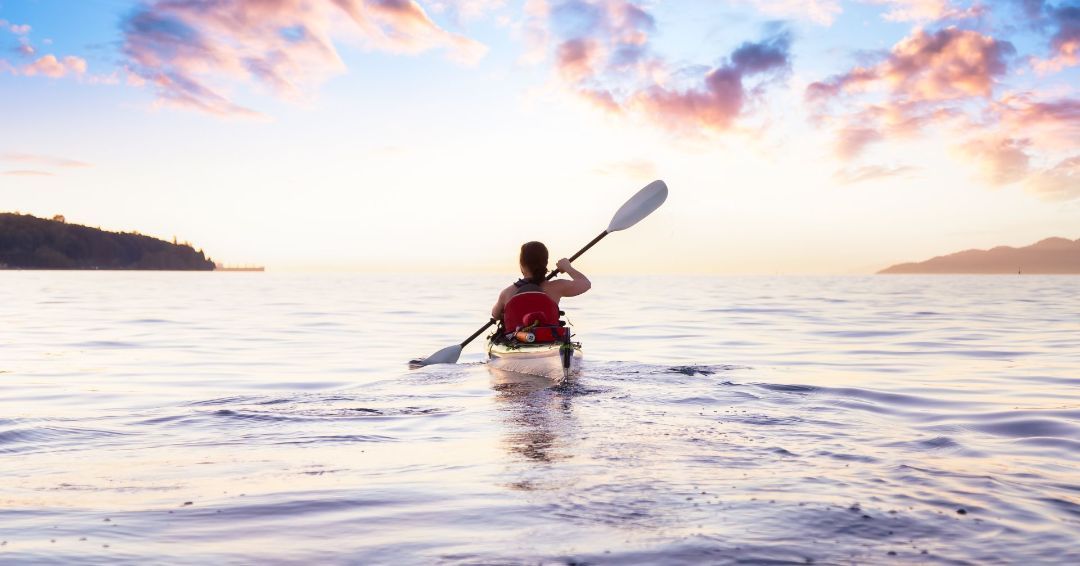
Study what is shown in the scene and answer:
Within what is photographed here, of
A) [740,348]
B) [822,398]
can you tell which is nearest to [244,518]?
[822,398]

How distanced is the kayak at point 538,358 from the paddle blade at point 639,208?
4.83 metres

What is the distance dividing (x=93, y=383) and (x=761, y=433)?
34.0ft

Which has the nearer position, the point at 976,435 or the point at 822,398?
the point at 976,435

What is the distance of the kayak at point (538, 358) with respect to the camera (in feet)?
34.1

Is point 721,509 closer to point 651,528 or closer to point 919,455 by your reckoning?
point 651,528

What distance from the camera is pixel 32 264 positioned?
190125 mm

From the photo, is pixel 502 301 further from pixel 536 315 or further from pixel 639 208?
pixel 639 208

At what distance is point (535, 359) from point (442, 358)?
14.3 feet

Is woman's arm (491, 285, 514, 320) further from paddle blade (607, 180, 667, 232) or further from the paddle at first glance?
paddle blade (607, 180, 667, 232)

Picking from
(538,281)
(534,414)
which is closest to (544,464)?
(534,414)

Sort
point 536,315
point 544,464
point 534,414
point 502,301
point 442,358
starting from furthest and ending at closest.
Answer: point 442,358 → point 502,301 → point 536,315 → point 534,414 → point 544,464

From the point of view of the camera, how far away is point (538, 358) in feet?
34.6

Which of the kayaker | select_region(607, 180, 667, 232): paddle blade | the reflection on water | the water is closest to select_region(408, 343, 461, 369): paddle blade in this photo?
the water

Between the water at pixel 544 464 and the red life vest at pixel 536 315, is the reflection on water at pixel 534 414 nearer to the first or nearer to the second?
the water at pixel 544 464
